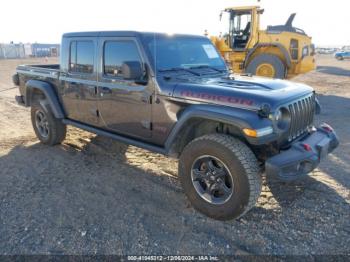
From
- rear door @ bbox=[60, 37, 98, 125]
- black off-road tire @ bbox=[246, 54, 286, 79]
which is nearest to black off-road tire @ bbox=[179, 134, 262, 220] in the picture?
rear door @ bbox=[60, 37, 98, 125]

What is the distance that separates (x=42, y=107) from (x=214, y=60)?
3231mm

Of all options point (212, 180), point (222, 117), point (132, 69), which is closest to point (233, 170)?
point (212, 180)

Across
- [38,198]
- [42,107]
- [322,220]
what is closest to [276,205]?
[322,220]

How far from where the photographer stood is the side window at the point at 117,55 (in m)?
3.84

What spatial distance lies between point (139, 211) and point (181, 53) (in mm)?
2133

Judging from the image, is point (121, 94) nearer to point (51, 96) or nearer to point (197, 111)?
point (197, 111)

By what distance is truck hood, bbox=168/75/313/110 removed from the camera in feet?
9.71

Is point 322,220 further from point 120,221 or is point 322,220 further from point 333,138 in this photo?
point 120,221

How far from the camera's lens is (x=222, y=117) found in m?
3.02

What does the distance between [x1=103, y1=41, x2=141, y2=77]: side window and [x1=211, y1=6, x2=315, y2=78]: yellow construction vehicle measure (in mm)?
6906

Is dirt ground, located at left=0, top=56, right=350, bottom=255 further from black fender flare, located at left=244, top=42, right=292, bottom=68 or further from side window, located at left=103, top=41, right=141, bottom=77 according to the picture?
black fender flare, located at left=244, top=42, right=292, bottom=68

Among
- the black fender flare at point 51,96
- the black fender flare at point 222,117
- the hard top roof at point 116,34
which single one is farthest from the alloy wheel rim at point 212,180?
the black fender flare at point 51,96

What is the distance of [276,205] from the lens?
3.52 metres

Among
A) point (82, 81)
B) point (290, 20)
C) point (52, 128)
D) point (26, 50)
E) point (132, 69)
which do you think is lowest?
point (52, 128)
